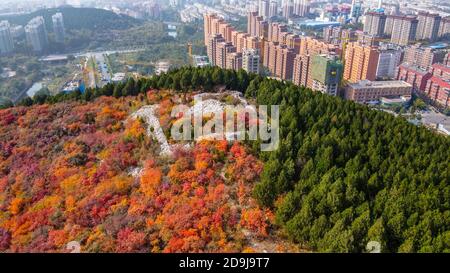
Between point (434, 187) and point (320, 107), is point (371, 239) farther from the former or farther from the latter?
point (320, 107)

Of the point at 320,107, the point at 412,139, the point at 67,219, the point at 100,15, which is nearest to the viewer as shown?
the point at 67,219

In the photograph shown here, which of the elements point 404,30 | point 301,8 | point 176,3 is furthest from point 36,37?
point 176,3

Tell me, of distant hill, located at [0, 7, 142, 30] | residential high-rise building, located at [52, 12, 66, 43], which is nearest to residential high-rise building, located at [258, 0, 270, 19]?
distant hill, located at [0, 7, 142, 30]

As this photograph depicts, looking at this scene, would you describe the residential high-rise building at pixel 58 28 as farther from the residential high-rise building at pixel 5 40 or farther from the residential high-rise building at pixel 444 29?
the residential high-rise building at pixel 444 29

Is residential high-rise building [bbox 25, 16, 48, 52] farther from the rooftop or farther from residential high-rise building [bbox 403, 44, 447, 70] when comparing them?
residential high-rise building [bbox 403, 44, 447, 70]

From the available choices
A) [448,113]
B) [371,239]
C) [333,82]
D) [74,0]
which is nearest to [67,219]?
[371,239]

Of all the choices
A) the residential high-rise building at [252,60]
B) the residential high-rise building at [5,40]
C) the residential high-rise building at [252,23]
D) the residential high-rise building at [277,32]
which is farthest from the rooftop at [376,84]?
the residential high-rise building at [5,40]

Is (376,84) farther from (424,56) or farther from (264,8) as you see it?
(264,8)

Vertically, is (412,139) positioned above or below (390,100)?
above
